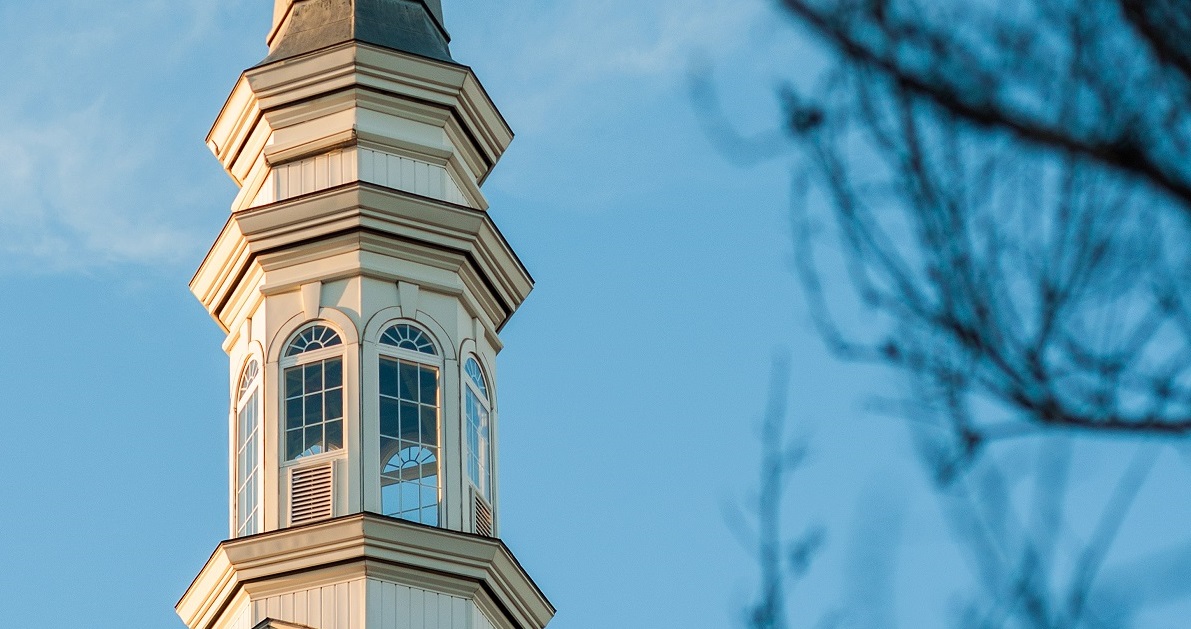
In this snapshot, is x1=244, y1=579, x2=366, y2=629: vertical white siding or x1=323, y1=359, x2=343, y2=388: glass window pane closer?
x1=244, y1=579, x2=366, y2=629: vertical white siding

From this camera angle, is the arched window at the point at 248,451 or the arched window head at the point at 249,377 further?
the arched window head at the point at 249,377

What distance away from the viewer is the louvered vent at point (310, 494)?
68.4ft

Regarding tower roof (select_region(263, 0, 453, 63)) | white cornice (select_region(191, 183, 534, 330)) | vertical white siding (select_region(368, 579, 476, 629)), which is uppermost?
tower roof (select_region(263, 0, 453, 63))

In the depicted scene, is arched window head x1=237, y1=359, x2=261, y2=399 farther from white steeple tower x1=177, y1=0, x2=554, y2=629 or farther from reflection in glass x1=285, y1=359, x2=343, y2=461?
reflection in glass x1=285, y1=359, x2=343, y2=461

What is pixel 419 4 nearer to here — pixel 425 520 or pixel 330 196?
pixel 330 196

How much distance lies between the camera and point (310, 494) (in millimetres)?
21000

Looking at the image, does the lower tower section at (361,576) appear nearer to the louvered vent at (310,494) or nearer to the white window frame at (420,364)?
the louvered vent at (310,494)

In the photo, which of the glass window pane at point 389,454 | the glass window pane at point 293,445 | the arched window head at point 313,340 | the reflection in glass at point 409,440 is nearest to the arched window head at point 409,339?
the reflection in glass at point 409,440

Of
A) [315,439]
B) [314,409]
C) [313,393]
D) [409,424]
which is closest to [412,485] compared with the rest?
[409,424]

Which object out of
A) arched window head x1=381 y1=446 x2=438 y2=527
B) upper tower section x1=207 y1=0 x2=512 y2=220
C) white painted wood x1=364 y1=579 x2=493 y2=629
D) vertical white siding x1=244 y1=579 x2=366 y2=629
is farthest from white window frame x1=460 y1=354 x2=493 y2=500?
vertical white siding x1=244 y1=579 x2=366 y2=629

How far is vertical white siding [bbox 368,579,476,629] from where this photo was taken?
2016 centimetres

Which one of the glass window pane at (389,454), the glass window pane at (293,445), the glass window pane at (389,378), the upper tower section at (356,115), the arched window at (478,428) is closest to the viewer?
the glass window pane at (389,454)

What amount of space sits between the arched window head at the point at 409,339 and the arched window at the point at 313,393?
18.3 inches

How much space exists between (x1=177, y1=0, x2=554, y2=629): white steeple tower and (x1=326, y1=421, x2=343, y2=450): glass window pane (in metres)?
0.04
